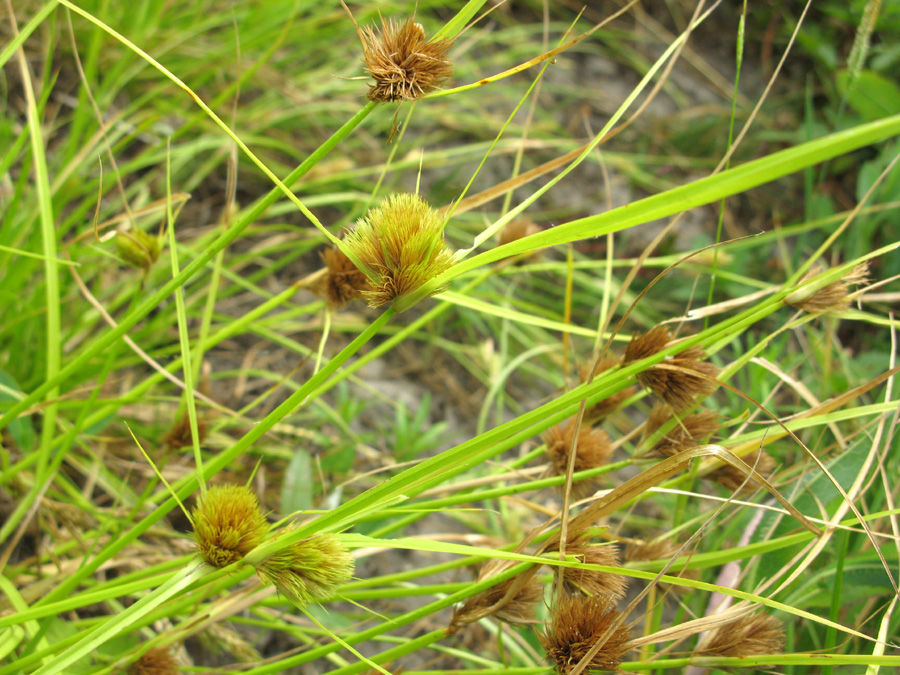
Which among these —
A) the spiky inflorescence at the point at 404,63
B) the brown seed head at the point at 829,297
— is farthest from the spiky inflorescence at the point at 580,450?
the spiky inflorescence at the point at 404,63

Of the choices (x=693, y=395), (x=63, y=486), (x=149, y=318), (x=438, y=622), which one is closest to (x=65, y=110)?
(x=149, y=318)

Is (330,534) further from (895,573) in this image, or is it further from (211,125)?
(211,125)

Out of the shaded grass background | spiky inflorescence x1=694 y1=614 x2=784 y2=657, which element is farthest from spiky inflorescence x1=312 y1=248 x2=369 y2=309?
spiky inflorescence x1=694 y1=614 x2=784 y2=657

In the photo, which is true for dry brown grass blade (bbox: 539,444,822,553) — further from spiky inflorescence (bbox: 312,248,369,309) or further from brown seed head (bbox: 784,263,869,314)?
spiky inflorescence (bbox: 312,248,369,309)

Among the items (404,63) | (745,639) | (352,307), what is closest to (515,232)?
(404,63)

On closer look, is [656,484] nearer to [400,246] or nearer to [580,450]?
[580,450]

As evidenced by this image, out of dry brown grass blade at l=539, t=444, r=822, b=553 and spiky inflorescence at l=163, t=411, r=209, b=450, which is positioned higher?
spiky inflorescence at l=163, t=411, r=209, b=450

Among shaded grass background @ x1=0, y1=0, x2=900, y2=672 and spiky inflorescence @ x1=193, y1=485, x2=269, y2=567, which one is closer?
spiky inflorescence @ x1=193, y1=485, x2=269, y2=567
